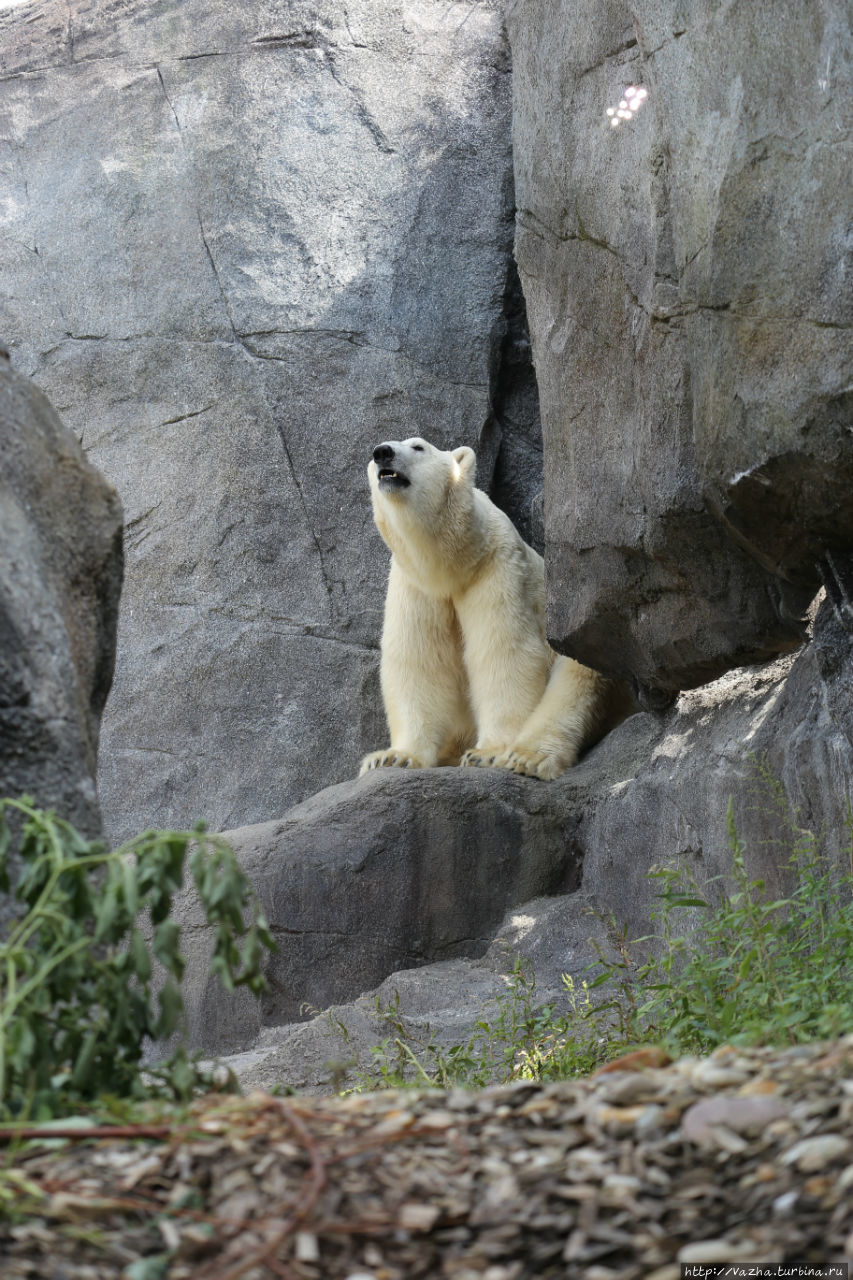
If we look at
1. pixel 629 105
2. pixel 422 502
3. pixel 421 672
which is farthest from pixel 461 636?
pixel 629 105

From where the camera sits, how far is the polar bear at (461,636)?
23.1 feet

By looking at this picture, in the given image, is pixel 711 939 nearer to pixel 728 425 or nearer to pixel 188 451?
pixel 728 425

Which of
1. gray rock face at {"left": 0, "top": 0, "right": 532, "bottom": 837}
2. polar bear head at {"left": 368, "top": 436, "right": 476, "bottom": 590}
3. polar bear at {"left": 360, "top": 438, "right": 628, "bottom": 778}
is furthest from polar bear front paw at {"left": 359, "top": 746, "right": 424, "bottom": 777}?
gray rock face at {"left": 0, "top": 0, "right": 532, "bottom": 837}

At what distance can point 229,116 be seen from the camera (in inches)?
348

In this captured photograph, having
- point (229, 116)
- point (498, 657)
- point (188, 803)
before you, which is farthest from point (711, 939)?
point (229, 116)

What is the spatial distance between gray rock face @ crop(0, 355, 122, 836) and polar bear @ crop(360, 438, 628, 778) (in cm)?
402

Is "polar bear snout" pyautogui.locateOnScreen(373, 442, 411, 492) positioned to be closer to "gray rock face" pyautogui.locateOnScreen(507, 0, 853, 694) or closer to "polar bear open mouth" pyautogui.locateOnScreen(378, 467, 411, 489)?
"polar bear open mouth" pyautogui.locateOnScreen(378, 467, 411, 489)

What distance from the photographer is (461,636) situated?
7633 mm

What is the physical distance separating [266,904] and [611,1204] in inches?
178

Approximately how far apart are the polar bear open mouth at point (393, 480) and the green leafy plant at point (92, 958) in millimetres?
4933

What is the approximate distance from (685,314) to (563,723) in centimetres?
287

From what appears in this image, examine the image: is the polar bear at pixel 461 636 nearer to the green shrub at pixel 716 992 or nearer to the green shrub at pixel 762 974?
Result: the green shrub at pixel 716 992

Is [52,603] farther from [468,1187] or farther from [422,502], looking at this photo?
[422,502]

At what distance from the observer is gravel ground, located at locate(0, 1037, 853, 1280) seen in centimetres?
175
